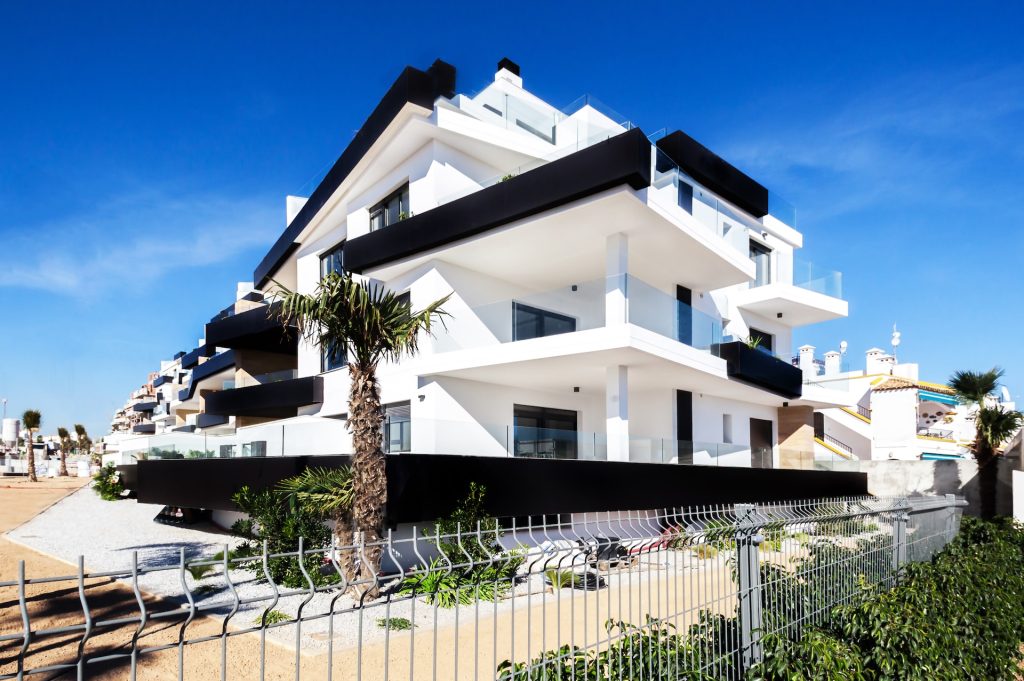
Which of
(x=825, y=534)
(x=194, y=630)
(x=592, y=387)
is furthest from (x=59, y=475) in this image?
(x=825, y=534)

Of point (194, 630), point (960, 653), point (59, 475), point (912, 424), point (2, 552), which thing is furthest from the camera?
point (59, 475)

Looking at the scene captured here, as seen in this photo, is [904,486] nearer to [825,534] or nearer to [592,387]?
[592,387]

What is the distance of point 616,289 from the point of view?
1675 centimetres

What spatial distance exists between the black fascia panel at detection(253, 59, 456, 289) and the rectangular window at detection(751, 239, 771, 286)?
14.7 metres

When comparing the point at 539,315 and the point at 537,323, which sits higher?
the point at 539,315

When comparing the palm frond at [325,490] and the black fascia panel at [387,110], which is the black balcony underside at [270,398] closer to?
the black fascia panel at [387,110]

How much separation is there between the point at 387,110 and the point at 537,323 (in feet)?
24.6

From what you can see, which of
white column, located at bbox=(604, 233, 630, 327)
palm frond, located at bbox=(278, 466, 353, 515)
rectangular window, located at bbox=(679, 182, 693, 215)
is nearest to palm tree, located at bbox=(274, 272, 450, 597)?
palm frond, located at bbox=(278, 466, 353, 515)

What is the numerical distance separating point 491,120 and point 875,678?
18.2m

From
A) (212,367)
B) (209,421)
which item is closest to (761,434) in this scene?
(209,421)

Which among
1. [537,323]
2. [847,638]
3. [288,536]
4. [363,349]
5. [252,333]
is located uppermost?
[252,333]

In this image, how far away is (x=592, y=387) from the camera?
21922 mm

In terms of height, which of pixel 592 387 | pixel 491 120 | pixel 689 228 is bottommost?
pixel 592 387

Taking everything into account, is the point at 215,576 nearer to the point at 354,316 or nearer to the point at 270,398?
the point at 354,316
